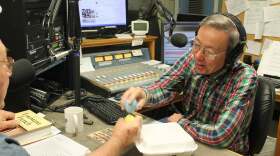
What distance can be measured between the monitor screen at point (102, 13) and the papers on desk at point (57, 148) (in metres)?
1.12

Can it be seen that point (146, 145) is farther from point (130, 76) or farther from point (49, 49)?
point (130, 76)

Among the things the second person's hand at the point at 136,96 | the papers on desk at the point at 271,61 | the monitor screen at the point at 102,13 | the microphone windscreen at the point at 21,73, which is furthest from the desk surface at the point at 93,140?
the papers on desk at the point at 271,61

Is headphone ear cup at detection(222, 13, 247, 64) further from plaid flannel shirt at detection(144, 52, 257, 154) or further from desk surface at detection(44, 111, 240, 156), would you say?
desk surface at detection(44, 111, 240, 156)

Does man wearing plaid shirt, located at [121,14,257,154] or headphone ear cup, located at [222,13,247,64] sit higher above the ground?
headphone ear cup, located at [222,13,247,64]

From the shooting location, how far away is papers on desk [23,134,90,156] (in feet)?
3.93

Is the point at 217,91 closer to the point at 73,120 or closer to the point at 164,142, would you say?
the point at 164,142

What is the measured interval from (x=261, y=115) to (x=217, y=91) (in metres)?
0.22

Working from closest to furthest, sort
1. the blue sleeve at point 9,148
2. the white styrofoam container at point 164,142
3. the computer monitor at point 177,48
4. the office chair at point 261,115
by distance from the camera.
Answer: the blue sleeve at point 9,148
the white styrofoam container at point 164,142
the office chair at point 261,115
the computer monitor at point 177,48

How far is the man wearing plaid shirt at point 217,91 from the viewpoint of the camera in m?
1.30

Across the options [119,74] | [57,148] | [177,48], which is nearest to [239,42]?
[57,148]

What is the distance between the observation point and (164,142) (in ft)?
3.62

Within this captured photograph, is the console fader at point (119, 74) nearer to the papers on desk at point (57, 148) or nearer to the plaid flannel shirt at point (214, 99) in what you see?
the plaid flannel shirt at point (214, 99)

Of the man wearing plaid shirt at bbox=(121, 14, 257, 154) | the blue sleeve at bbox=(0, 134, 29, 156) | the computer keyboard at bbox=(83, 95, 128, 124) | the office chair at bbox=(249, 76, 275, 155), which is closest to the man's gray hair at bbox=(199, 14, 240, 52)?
the man wearing plaid shirt at bbox=(121, 14, 257, 154)

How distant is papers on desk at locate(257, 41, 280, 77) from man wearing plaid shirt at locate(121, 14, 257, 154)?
113cm
